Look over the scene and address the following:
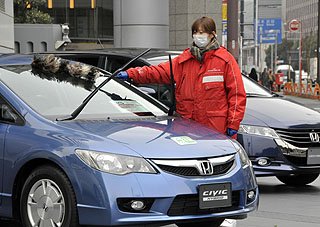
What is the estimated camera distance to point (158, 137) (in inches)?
229

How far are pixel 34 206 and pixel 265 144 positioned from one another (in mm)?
3752

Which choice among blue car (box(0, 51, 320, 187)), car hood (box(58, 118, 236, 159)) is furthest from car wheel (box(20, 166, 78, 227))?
blue car (box(0, 51, 320, 187))

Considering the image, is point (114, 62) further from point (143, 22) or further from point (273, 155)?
point (143, 22)

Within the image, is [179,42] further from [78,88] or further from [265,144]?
[78,88]

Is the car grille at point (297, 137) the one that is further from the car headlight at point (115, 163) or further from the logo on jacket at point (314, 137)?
the car headlight at point (115, 163)

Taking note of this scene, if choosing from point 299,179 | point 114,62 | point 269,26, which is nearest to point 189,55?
point 114,62

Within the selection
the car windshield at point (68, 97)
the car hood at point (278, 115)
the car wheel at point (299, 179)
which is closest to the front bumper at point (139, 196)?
the car windshield at point (68, 97)

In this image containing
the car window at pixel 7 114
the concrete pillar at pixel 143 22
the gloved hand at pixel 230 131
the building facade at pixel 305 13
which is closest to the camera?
the car window at pixel 7 114

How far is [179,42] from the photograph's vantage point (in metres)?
31.2

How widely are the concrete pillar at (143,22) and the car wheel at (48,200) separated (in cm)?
2115

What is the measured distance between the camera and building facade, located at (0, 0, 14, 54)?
68.0 feet

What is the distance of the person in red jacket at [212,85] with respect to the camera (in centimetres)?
701

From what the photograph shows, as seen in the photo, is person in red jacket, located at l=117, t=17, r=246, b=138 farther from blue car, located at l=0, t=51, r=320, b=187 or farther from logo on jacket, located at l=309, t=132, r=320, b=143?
logo on jacket, located at l=309, t=132, r=320, b=143

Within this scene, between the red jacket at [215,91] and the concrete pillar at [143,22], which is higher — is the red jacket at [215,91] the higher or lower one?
the lower one
